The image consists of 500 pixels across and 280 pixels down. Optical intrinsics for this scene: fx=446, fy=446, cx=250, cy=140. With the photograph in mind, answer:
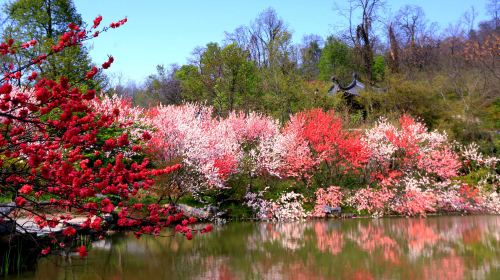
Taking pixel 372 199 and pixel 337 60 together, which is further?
pixel 337 60

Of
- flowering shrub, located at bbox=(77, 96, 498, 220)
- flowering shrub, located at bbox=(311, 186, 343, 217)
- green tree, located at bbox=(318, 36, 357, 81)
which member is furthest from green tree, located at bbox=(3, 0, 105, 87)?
green tree, located at bbox=(318, 36, 357, 81)

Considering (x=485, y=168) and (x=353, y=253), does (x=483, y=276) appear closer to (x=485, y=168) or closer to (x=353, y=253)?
(x=353, y=253)

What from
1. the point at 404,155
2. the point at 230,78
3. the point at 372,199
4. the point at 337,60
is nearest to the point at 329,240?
the point at 372,199

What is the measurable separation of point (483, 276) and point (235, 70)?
62.4 feet

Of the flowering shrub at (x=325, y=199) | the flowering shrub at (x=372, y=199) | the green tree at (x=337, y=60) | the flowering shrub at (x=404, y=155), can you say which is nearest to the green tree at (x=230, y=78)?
the flowering shrub at (x=404, y=155)

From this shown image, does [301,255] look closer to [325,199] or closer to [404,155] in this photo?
[325,199]

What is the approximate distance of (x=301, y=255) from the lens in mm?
7887

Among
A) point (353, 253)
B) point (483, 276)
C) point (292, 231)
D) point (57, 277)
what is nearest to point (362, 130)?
point (292, 231)

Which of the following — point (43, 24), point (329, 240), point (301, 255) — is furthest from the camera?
point (43, 24)

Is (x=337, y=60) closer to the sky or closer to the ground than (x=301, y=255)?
closer to the sky

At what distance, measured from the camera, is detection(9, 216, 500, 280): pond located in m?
6.41

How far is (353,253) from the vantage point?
26.2 ft

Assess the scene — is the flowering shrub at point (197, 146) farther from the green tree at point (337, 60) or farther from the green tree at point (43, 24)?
the green tree at point (337, 60)

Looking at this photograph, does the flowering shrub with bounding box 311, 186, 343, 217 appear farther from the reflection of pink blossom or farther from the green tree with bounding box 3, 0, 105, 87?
the green tree with bounding box 3, 0, 105, 87
